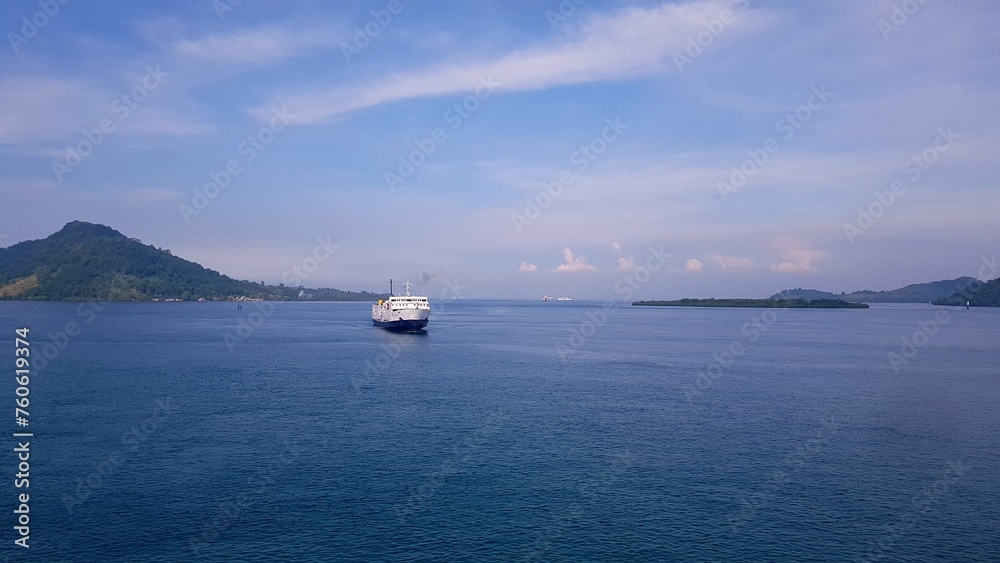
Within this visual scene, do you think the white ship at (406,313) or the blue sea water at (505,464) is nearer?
the blue sea water at (505,464)

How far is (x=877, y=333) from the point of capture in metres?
126

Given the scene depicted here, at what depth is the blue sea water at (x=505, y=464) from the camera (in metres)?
24.6

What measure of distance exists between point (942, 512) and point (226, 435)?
37842 mm

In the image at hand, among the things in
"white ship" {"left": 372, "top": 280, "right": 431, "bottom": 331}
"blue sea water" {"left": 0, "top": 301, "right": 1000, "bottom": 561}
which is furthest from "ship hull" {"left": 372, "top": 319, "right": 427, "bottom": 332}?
"blue sea water" {"left": 0, "top": 301, "right": 1000, "bottom": 561}

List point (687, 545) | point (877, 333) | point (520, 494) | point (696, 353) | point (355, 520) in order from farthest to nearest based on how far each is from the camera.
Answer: point (877, 333) < point (696, 353) < point (520, 494) < point (355, 520) < point (687, 545)

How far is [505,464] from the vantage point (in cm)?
3366

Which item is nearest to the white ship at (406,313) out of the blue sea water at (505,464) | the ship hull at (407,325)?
the ship hull at (407,325)

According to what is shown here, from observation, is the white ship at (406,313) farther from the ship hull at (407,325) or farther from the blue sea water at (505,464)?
the blue sea water at (505,464)

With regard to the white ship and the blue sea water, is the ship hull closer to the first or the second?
the white ship

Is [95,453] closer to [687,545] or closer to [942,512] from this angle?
[687,545]

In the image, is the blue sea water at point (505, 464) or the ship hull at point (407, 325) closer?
the blue sea water at point (505, 464)

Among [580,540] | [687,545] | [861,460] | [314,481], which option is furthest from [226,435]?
[861,460]

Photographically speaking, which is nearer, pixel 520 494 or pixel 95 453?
pixel 520 494

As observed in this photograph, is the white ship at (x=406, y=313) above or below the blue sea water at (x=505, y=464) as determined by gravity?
above
